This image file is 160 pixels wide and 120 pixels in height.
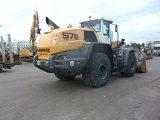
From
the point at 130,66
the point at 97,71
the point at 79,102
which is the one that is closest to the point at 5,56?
the point at 130,66

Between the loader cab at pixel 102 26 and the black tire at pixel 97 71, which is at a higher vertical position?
the loader cab at pixel 102 26

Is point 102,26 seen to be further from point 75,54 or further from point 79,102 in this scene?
point 79,102

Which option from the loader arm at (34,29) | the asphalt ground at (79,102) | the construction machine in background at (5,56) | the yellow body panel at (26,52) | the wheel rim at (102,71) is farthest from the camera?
the yellow body panel at (26,52)

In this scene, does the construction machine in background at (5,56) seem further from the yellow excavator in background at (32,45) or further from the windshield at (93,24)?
the yellow excavator in background at (32,45)

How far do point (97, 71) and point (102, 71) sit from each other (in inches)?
21.5

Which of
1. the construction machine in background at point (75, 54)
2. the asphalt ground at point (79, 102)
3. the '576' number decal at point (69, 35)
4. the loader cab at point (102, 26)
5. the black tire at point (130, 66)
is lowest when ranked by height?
the asphalt ground at point (79, 102)

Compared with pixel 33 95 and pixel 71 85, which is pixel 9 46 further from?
pixel 33 95

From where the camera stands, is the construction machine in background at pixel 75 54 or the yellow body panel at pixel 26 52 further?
the yellow body panel at pixel 26 52

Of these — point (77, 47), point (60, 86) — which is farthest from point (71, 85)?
point (77, 47)

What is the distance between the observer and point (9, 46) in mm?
13219

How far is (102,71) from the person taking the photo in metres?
7.83

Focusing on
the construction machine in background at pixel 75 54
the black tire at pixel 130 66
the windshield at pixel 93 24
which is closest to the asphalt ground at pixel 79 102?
the construction machine in background at pixel 75 54

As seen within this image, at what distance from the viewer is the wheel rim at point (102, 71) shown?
7505 mm

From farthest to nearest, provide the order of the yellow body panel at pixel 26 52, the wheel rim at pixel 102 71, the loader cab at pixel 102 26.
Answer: the yellow body panel at pixel 26 52 < the loader cab at pixel 102 26 < the wheel rim at pixel 102 71
